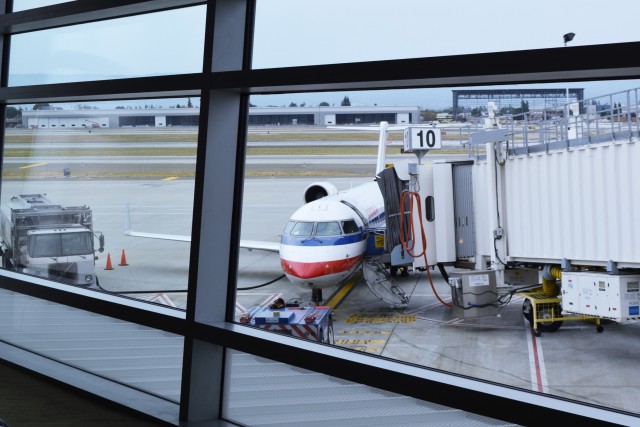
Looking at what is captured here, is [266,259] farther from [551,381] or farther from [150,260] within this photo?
[551,381]

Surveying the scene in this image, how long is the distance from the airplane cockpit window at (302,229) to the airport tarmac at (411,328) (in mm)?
3886

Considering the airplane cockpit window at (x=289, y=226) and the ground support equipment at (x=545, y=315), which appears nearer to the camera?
the ground support equipment at (x=545, y=315)

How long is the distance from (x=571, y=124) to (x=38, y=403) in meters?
4.70

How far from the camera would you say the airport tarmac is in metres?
4.87

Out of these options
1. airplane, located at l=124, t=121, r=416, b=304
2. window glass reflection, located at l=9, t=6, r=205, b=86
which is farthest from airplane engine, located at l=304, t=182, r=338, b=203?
window glass reflection, located at l=9, t=6, r=205, b=86

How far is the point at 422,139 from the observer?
6.50 metres

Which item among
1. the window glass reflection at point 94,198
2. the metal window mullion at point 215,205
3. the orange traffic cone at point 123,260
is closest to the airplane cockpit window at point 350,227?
the window glass reflection at point 94,198

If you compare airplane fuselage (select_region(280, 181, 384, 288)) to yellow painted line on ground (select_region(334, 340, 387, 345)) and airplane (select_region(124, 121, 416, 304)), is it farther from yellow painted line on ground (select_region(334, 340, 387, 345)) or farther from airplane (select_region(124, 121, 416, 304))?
yellow painted line on ground (select_region(334, 340, 387, 345))

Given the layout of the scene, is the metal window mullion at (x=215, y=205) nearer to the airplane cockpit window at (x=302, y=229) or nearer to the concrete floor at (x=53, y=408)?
the concrete floor at (x=53, y=408)

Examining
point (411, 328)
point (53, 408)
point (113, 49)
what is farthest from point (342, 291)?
point (53, 408)

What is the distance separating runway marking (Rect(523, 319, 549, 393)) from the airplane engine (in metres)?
6.56

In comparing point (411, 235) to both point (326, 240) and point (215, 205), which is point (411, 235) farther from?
point (215, 205)

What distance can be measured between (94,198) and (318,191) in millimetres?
7276

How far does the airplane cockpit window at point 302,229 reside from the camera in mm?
10748
